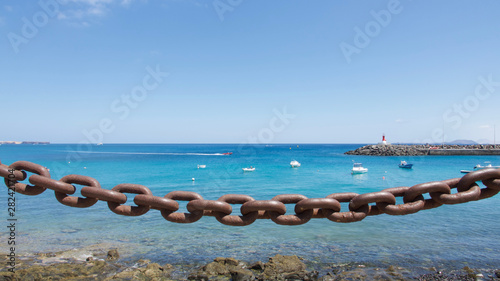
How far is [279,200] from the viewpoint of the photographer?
2396mm

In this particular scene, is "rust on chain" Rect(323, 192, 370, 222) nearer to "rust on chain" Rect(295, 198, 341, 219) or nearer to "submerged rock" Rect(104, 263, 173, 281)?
"rust on chain" Rect(295, 198, 341, 219)

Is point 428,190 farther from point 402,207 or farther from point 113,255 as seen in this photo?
point 113,255

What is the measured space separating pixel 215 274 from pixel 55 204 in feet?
38.6

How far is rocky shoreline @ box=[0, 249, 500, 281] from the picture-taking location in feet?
20.4

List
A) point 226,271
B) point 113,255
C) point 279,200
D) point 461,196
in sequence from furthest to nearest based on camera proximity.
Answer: point 113,255 < point 226,271 < point 279,200 < point 461,196

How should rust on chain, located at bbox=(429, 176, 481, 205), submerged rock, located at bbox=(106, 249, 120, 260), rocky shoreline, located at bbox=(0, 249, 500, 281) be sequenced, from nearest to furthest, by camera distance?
rust on chain, located at bbox=(429, 176, 481, 205)
rocky shoreline, located at bbox=(0, 249, 500, 281)
submerged rock, located at bbox=(106, 249, 120, 260)

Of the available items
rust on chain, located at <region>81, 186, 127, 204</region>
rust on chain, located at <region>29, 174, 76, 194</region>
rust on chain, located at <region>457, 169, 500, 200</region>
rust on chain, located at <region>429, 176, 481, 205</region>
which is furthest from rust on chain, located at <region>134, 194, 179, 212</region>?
rust on chain, located at <region>457, 169, 500, 200</region>

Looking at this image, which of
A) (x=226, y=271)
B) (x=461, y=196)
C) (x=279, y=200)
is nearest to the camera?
(x=461, y=196)

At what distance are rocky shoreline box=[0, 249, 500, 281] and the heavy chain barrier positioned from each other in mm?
4353

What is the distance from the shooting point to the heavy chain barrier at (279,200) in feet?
7.52

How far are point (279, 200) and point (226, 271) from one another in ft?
15.9

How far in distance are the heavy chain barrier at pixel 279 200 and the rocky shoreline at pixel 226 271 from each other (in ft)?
14.3

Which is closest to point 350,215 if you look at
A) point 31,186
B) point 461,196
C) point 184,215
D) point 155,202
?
point 461,196

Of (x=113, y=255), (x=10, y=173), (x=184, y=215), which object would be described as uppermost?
(x=10, y=173)
